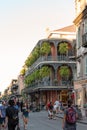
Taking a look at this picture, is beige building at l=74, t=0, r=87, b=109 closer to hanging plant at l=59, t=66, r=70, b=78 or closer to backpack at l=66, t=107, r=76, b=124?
hanging plant at l=59, t=66, r=70, b=78

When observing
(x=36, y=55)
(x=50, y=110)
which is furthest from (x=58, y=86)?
(x=50, y=110)

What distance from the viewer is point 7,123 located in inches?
558

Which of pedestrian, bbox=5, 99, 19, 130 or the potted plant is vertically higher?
the potted plant

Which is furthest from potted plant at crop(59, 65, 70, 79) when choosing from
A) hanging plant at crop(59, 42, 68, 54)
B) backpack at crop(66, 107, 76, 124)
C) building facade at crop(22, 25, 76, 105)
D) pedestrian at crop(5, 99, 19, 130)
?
backpack at crop(66, 107, 76, 124)

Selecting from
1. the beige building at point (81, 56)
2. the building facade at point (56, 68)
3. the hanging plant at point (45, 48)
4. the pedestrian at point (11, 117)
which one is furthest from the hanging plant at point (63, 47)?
the pedestrian at point (11, 117)

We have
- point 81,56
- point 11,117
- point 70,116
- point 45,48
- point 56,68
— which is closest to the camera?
point 70,116

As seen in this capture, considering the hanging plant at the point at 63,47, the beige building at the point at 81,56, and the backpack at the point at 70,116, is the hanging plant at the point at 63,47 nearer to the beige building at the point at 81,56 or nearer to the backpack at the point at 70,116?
the beige building at the point at 81,56

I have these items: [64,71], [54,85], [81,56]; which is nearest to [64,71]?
[64,71]

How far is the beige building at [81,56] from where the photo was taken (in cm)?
4356

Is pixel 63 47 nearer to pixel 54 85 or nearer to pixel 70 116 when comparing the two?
pixel 54 85

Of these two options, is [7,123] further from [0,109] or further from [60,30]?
[60,30]

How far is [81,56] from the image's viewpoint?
4559 cm

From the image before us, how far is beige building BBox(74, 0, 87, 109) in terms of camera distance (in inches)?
1715

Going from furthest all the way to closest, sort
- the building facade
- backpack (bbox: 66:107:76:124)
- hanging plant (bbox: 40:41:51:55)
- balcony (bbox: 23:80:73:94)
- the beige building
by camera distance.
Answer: balcony (bbox: 23:80:73:94) → the building facade → hanging plant (bbox: 40:41:51:55) → the beige building → backpack (bbox: 66:107:76:124)
